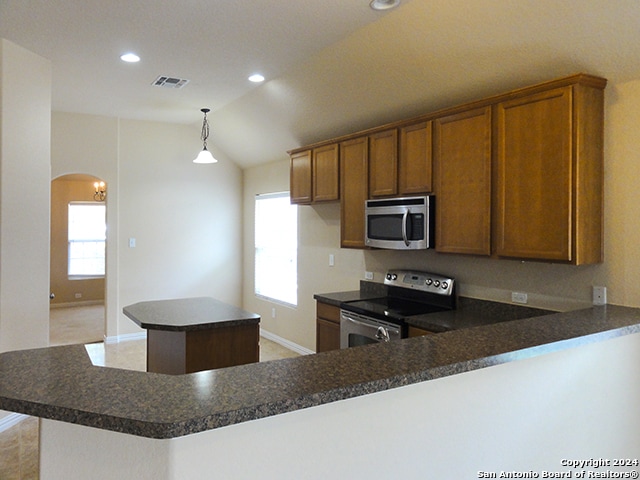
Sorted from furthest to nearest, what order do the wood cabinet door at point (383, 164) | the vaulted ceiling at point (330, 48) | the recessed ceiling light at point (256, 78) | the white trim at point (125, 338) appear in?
the white trim at point (125, 338), the recessed ceiling light at point (256, 78), the wood cabinet door at point (383, 164), the vaulted ceiling at point (330, 48)

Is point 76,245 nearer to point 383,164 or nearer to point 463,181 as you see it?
point 383,164

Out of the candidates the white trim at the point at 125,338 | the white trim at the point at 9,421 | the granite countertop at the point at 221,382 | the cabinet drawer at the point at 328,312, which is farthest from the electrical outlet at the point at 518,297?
the white trim at the point at 125,338

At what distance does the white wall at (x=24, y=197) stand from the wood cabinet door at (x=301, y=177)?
7.50 ft

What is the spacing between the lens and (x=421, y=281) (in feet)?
12.3

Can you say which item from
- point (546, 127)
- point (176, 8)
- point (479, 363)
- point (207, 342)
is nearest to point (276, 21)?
point (176, 8)

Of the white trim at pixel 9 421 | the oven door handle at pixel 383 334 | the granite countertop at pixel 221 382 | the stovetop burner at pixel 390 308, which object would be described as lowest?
the white trim at pixel 9 421

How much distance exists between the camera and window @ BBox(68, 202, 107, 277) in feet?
28.8

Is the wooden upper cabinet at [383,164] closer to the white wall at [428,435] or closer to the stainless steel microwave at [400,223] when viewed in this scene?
the stainless steel microwave at [400,223]

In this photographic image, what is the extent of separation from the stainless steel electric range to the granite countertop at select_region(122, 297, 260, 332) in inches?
33.3

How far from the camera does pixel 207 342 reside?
304cm

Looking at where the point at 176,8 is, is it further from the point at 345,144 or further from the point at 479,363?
the point at 479,363

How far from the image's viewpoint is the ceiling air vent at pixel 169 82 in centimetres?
434

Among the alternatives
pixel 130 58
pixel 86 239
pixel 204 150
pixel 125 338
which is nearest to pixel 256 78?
pixel 130 58

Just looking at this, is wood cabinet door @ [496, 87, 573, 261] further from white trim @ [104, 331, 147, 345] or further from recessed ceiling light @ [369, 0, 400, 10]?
white trim @ [104, 331, 147, 345]
